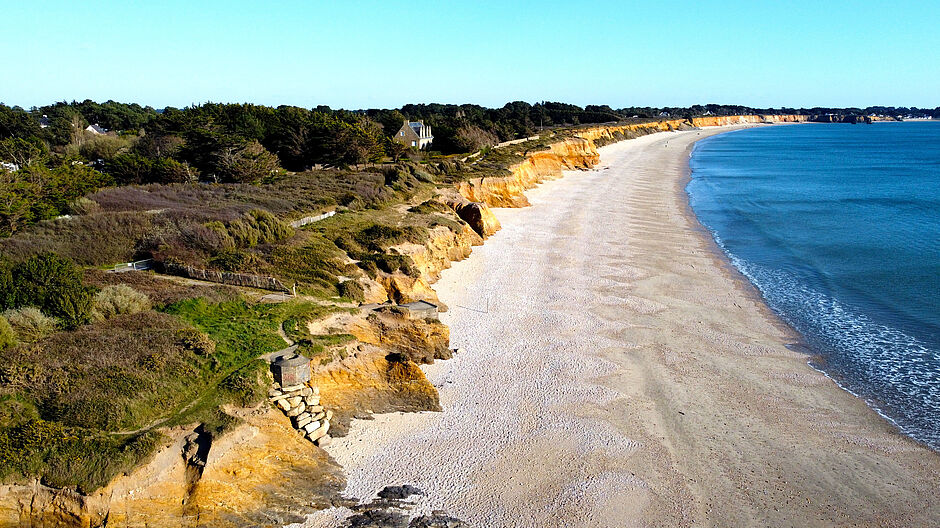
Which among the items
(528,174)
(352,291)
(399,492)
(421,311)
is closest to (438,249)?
(352,291)

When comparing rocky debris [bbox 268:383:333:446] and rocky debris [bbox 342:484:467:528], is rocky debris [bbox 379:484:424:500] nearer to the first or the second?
rocky debris [bbox 342:484:467:528]

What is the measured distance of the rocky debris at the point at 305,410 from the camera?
1356 cm

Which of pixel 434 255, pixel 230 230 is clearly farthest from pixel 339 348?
pixel 434 255

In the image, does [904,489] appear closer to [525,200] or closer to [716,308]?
[716,308]

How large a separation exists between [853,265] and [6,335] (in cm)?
3471

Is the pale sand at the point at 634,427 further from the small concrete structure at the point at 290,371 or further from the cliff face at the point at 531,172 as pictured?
the cliff face at the point at 531,172

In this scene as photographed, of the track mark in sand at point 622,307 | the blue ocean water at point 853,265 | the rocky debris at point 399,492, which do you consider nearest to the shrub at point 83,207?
the rocky debris at point 399,492

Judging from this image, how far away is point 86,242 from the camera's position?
21375 mm

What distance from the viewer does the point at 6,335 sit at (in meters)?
13.1

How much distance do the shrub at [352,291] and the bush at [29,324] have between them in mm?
7976

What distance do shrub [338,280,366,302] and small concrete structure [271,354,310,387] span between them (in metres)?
5.34

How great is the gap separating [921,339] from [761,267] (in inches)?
397

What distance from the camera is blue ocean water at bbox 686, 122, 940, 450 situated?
715 inches

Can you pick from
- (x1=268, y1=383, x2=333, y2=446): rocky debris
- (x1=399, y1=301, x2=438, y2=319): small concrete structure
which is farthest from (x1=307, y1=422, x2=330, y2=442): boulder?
(x1=399, y1=301, x2=438, y2=319): small concrete structure
